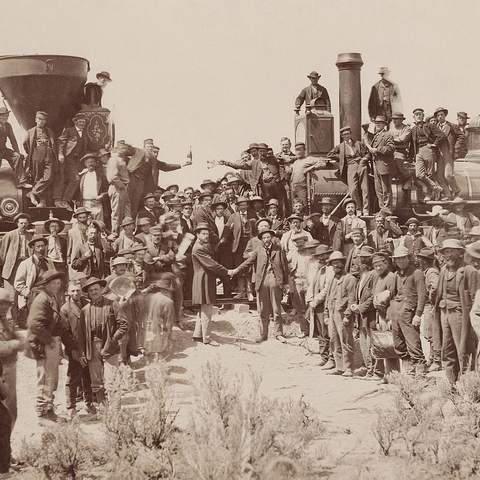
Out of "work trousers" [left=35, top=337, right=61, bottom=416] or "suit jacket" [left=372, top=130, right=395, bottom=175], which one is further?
"suit jacket" [left=372, top=130, right=395, bottom=175]

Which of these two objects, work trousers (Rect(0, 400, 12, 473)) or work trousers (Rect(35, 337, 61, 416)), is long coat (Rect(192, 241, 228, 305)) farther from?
work trousers (Rect(0, 400, 12, 473))

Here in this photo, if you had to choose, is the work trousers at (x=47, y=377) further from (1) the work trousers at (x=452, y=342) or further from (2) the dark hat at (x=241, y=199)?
(2) the dark hat at (x=241, y=199)

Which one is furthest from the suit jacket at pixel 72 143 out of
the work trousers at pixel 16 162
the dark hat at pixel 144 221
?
the dark hat at pixel 144 221

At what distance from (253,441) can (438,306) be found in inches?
174

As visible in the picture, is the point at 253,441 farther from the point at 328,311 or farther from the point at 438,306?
the point at 328,311

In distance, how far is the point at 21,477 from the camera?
1173 centimetres

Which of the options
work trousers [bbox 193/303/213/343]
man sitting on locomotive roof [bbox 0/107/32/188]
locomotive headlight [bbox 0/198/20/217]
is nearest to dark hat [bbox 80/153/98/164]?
man sitting on locomotive roof [bbox 0/107/32/188]

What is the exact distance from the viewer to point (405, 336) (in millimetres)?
15438

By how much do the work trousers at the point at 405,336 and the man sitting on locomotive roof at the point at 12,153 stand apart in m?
7.60

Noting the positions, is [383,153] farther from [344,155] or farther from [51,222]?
[51,222]

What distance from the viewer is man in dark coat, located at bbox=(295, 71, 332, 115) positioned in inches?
891

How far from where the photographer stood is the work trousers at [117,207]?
19.6m

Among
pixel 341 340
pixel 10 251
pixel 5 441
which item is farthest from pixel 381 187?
pixel 5 441

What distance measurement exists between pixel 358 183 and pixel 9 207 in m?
5.95
